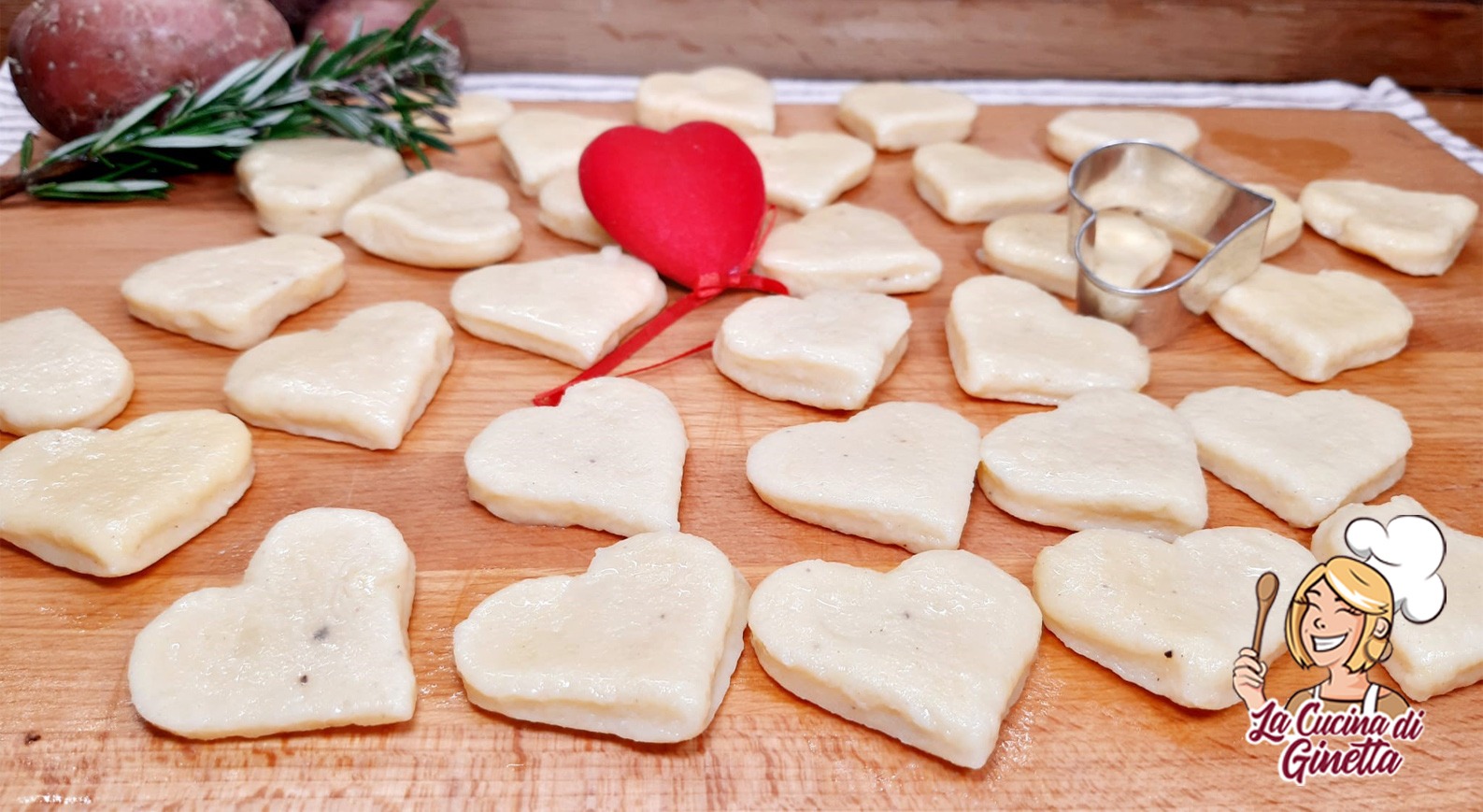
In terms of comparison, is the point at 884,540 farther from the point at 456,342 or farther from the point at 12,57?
the point at 12,57

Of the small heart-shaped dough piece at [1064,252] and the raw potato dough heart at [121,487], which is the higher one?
the raw potato dough heart at [121,487]

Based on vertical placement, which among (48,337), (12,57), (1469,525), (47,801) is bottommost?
(1469,525)

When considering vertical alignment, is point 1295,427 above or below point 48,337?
below

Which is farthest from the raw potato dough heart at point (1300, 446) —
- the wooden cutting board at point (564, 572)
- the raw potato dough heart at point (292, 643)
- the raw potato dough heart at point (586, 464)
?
the raw potato dough heart at point (292, 643)

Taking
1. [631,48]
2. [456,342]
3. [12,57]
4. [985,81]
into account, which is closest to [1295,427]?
[456,342]

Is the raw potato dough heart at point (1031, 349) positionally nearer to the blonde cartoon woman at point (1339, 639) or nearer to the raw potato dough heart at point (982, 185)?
the raw potato dough heart at point (982, 185)

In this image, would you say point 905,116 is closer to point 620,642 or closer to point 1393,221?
point 1393,221

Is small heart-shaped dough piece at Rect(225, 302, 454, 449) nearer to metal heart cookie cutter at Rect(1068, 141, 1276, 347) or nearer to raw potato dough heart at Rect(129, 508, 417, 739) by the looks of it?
raw potato dough heart at Rect(129, 508, 417, 739)
